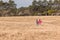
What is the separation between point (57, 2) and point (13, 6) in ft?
47.3

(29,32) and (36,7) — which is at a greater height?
(36,7)

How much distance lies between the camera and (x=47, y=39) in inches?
343

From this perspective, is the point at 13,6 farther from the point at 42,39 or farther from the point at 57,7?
the point at 42,39

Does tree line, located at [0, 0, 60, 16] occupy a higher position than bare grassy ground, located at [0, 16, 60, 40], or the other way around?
tree line, located at [0, 0, 60, 16]

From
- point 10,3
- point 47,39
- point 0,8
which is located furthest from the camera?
point 10,3

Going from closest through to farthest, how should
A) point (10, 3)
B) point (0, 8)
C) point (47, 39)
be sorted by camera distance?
1. point (47, 39)
2. point (0, 8)
3. point (10, 3)

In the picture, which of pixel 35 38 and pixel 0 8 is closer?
pixel 35 38

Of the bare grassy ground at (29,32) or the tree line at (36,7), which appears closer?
the bare grassy ground at (29,32)

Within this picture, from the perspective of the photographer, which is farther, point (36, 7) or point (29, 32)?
point (36, 7)

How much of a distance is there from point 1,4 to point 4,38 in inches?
1964

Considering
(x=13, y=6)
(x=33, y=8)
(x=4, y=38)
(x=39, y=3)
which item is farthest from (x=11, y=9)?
(x=4, y=38)

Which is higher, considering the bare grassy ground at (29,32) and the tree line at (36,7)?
the tree line at (36,7)

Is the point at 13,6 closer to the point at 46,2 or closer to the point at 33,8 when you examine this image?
the point at 33,8

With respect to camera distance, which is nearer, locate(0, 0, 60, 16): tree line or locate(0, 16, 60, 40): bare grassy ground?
locate(0, 16, 60, 40): bare grassy ground
